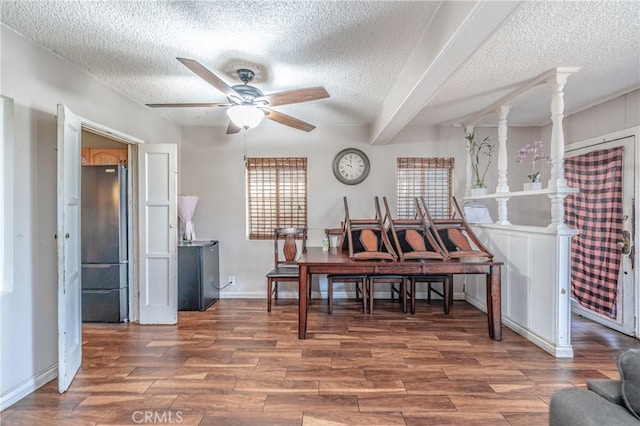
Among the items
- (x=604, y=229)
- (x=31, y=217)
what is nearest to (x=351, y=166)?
(x=604, y=229)

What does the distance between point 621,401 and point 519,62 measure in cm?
244

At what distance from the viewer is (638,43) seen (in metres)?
2.28

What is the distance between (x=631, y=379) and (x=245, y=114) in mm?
2606

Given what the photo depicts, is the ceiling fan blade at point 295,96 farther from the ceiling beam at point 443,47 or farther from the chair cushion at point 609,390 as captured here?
the chair cushion at point 609,390

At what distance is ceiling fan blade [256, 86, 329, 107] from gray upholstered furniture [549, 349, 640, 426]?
2218 millimetres

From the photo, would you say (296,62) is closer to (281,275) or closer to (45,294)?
(281,275)

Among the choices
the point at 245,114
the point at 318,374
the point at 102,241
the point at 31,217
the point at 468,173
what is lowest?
the point at 318,374

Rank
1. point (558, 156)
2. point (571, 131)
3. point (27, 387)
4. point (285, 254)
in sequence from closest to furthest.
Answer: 1. point (27, 387)
2. point (558, 156)
3. point (571, 131)
4. point (285, 254)

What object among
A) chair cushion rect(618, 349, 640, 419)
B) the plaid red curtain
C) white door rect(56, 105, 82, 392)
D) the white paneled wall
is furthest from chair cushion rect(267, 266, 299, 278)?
the plaid red curtain

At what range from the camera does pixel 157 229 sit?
362cm

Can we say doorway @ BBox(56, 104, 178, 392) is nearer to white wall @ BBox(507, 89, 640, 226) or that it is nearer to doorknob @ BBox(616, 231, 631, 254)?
white wall @ BBox(507, 89, 640, 226)

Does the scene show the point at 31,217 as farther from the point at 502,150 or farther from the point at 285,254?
the point at 502,150

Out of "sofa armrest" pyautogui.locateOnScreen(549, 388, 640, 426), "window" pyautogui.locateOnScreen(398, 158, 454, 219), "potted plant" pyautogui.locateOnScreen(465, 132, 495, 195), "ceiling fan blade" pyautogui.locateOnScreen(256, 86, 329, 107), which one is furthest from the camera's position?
"window" pyautogui.locateOnScreen(398, 158, 454, 219)

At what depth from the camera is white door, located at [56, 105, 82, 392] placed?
2.20 meters
